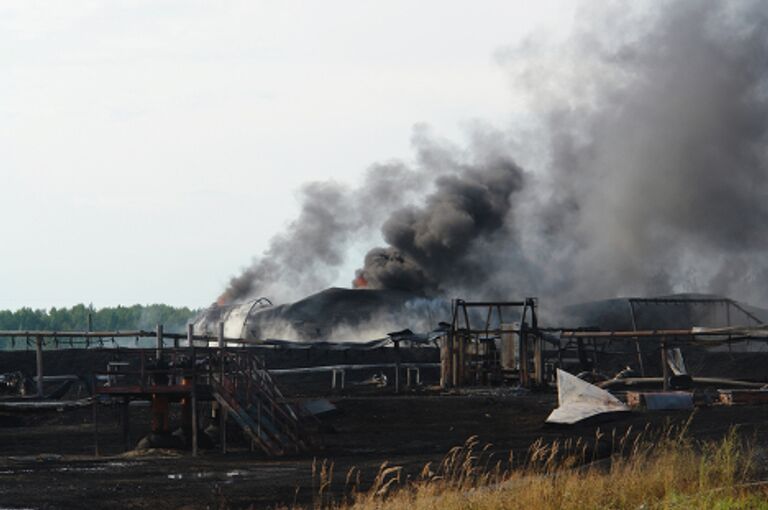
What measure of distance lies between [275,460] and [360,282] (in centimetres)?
5748

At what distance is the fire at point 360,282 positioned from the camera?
8633cm

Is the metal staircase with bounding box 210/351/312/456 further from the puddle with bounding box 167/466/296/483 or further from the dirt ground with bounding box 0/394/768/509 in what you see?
the puddle with bounding box 167/466/296/483

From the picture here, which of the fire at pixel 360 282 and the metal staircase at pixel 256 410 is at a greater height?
the fire at pixel 360 282

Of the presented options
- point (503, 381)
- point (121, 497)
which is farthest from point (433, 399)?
point (121, 497)

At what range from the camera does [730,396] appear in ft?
126

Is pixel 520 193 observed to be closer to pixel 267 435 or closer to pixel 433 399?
pixel 433 399

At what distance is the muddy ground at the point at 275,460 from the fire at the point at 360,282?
3676 centimetres

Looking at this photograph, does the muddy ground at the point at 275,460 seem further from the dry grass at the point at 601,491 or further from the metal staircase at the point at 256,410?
the dry grass at the point at 601,491

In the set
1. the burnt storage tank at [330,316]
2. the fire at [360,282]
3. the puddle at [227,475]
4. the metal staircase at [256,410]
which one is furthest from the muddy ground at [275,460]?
the fire at [360,282]

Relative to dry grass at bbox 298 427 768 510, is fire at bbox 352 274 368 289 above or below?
above

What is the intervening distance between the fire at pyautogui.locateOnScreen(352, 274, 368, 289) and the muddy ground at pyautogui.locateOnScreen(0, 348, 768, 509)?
121 ft

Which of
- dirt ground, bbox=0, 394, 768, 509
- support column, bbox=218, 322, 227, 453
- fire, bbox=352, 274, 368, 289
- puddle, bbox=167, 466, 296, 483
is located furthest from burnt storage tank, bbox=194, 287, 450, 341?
puddle, bbox=167, 466, 296, 483

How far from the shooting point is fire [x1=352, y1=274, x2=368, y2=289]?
8633 cm

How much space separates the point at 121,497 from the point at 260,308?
50564mm
